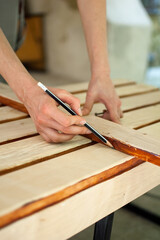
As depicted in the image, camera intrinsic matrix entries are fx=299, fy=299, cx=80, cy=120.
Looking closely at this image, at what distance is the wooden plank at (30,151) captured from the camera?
0.70m

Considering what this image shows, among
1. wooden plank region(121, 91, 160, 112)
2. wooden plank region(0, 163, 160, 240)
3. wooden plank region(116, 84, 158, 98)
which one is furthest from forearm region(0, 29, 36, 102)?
wooden plank region(116, 84, 158, 98)

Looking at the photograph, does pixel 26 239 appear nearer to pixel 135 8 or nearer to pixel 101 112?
pixel 101 112

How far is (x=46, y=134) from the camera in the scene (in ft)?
2.63

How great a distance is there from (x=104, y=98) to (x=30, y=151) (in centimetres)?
40

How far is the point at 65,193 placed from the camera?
1.93 feet

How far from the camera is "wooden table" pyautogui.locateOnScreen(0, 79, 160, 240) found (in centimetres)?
54

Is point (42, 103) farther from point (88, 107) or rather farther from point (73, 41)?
point (73, 41)

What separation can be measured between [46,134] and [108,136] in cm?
17

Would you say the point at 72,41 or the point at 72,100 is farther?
the point at 72,41

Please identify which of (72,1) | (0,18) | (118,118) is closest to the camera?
(118,118)

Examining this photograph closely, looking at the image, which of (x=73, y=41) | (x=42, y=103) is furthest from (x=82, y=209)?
(x=73, y=41)

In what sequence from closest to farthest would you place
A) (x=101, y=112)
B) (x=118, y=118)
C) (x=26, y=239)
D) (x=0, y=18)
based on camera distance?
(x=26, y=239), (x=118, y=118), (x=101, y=112), (x=0, y=18)

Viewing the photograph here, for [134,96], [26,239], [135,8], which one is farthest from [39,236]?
[135,8]

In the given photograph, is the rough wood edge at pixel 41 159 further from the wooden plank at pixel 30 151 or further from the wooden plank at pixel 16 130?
the wooden plank at pixel 16 130
